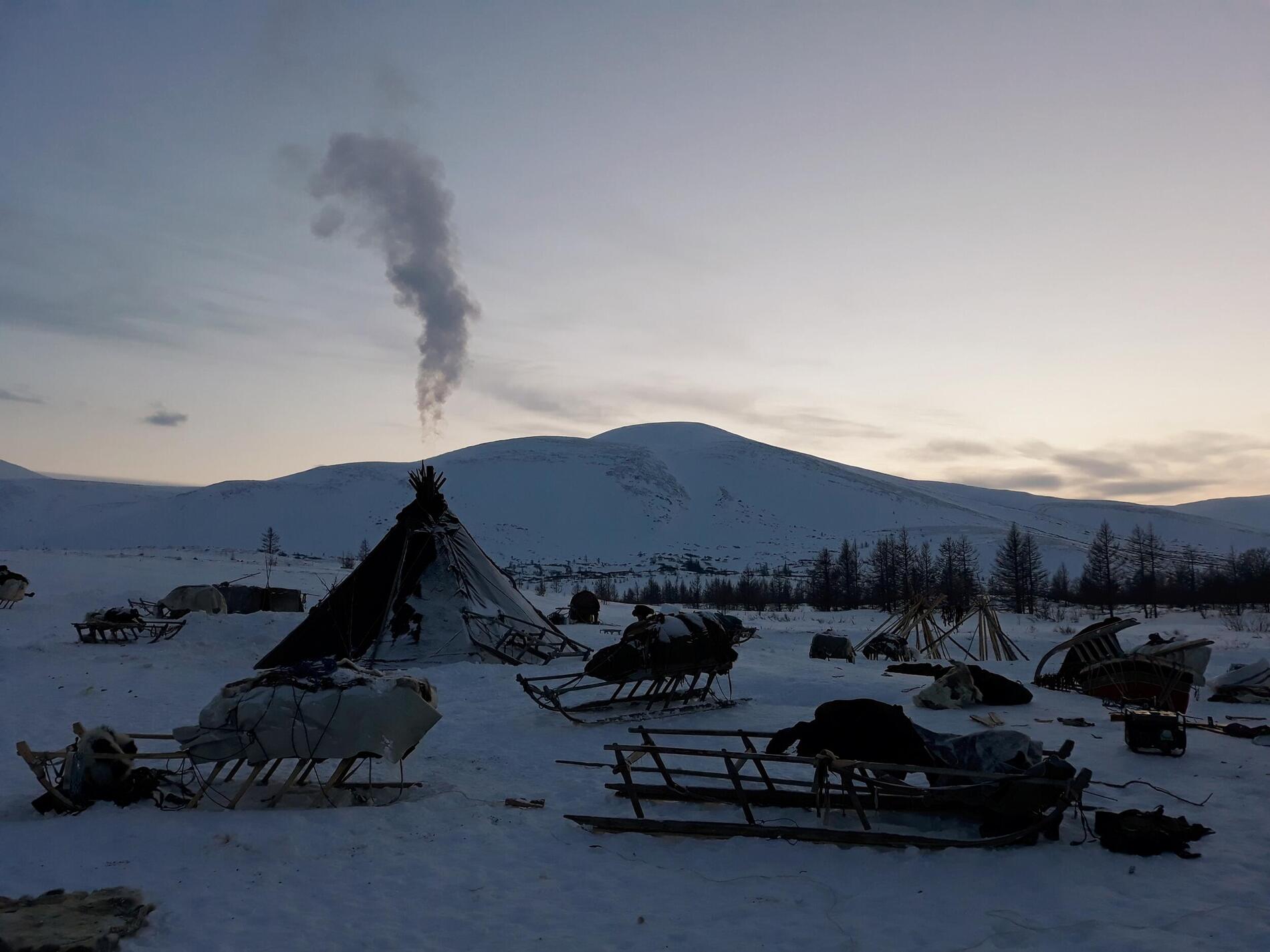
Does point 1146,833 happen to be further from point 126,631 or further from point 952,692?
point 126,631

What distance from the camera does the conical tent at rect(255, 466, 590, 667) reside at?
18.8 meters

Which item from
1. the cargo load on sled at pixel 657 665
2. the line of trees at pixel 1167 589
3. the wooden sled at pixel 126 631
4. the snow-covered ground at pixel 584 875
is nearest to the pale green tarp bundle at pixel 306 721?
the snow-covered ground at pixel 584 875

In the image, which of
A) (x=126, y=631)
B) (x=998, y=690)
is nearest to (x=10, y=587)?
(x=126, y=631)

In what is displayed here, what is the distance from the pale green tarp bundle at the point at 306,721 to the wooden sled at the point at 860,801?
1940 millimetres

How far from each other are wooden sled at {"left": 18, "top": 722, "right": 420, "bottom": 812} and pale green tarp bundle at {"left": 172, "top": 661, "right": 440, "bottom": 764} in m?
0.11

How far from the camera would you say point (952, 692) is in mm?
15281

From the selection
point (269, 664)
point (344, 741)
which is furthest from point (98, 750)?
point (269, 664)

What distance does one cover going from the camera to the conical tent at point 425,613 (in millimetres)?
18766

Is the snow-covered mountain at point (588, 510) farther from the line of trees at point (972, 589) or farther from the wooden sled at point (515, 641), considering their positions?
the wooden sled at point (515, 641)

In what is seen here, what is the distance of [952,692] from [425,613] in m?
11.1

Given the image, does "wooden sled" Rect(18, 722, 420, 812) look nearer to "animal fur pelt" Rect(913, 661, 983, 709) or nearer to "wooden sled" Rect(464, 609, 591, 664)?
"wooden sled" Rect(464, 609, 591, 664)

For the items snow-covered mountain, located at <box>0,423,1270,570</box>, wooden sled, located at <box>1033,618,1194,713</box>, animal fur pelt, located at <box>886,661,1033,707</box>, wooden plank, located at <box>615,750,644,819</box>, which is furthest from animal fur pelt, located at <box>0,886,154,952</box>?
snow-covered mountain, located at <box>0,423,1270,570</box>

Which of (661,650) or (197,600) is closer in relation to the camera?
(661,650)

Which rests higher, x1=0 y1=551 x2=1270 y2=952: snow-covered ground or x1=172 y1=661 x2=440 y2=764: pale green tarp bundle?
x1=172 y1=661 x2=440 y2=764: pale green tarp bundle
